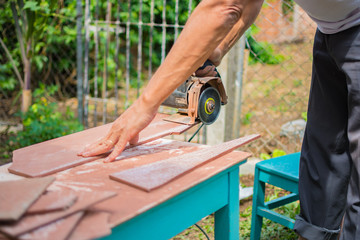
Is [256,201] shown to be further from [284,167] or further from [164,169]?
[164,169]

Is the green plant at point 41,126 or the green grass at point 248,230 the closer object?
the green grass at point 248,230

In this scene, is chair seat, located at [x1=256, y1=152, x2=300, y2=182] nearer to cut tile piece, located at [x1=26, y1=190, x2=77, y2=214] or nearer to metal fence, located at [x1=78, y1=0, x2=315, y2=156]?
metal fence, located at [x1=78, y1=0, x2=315, y2=156]

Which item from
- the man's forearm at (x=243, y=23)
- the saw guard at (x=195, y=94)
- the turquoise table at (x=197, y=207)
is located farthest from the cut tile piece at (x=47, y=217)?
the man's forearm at (x=243, y=23)

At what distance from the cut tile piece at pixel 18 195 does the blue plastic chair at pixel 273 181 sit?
4.41 feet

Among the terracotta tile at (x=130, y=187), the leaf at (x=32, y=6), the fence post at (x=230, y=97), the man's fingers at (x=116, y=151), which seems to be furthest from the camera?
the leaf at (x=32, y=6)

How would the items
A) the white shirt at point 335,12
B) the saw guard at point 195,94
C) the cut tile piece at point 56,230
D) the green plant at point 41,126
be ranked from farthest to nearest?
the green plant at point 41,126 → the saw guard at point 195,94 → the white shirt at point 335,12 → the cut tile piece at point 56,230

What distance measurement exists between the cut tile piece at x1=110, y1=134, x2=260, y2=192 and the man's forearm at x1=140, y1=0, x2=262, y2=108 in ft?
0.79

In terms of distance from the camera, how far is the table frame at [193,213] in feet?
3.83

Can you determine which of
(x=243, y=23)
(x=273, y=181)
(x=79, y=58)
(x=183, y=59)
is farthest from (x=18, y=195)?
(x=79, y=58)

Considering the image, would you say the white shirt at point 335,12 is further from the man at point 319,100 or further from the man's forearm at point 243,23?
the man's forearm at point 243,23

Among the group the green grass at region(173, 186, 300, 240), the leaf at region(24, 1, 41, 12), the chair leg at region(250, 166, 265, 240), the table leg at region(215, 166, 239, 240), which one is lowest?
the green grass at region(173, 186, 300, 240)

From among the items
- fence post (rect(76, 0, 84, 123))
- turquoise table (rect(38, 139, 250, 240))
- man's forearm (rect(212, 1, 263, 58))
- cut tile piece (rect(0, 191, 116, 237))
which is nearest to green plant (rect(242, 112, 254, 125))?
fence post (rect(76, 0, 84, 123))

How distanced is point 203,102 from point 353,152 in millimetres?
696

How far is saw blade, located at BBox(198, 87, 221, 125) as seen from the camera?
1825 mm
